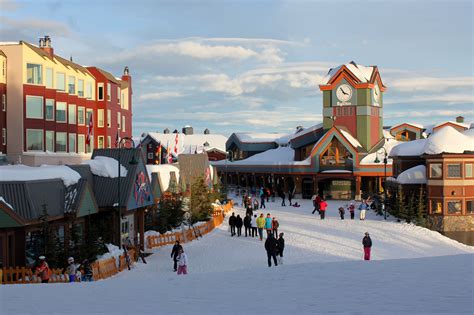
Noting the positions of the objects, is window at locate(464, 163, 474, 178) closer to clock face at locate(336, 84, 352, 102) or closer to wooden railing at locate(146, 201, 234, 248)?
wooden railing at locate(146, 201, 234, 248)

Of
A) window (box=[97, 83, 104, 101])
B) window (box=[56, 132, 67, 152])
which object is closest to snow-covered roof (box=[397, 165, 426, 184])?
window (box=[56, 132, 67, 152])

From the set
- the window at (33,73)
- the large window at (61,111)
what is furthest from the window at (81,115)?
the window at (33,73)

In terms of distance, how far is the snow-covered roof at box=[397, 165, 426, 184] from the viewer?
131 ft

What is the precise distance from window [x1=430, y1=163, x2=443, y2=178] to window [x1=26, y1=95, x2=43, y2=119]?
92.0ft

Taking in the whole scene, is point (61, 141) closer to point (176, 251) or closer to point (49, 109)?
point (49, 109)

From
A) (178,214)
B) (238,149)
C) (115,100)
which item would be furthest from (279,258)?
(238,149)

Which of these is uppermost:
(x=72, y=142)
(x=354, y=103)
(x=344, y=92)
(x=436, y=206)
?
(x=344, y=92)

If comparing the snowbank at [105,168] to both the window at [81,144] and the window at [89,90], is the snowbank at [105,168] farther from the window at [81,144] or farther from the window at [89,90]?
the window at [89,90]

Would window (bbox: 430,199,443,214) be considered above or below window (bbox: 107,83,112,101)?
below

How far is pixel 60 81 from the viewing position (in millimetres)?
44375

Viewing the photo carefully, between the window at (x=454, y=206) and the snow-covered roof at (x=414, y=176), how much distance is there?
2472 millimetres

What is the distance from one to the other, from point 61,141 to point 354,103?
31.3 m

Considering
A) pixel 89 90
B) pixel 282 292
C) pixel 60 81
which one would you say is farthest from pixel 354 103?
pixel 282 292

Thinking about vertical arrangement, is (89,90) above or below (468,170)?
Result: above
